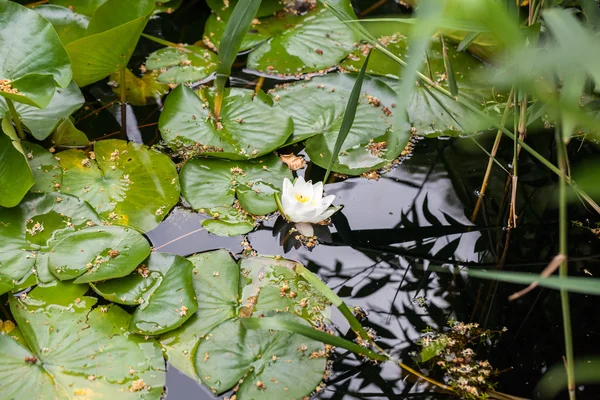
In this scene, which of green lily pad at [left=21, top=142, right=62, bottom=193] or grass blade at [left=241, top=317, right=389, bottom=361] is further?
green lily pad at [left=21, top=142, right=62, bottom=193]

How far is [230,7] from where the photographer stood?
251cm

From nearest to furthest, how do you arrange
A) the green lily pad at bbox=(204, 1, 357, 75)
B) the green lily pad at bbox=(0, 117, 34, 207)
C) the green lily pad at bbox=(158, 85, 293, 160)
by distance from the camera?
the green lily pad at bbox=(0, 117, 34, 207), the green lily pad at bbox=(158, 85, 293, 160), the green lily pad at bbox=(204, 1, 357, 75)

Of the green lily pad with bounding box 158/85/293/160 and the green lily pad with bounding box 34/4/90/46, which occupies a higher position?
the green lily pad with bounding box 34/4/90/46

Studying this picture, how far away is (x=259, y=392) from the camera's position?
4.36 feet

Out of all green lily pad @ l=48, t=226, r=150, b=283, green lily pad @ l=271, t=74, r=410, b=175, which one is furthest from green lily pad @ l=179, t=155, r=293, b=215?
green lily pad @ l=48, t=226, r=150, b=283

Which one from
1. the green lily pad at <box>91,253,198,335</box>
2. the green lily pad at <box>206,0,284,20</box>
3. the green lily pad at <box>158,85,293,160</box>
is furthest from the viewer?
→ the green lily pad at <box>206,0,284,20</box>

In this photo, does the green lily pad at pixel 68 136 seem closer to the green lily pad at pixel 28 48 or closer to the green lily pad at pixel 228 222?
the green lily pad at pixel 28 48

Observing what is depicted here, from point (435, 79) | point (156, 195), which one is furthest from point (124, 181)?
point (435, 79)

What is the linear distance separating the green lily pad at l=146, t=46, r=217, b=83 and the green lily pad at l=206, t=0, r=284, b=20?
255 millimetres

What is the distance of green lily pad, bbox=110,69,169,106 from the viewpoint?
7.14 ft

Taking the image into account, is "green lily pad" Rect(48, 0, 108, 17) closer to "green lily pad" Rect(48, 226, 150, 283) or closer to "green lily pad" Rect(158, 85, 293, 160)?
"green lily pad" Rect(158, 85, 293, 160)

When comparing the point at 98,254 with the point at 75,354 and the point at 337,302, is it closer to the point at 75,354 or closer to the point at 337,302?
the point at 75,354

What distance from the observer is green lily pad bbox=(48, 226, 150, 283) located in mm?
1507

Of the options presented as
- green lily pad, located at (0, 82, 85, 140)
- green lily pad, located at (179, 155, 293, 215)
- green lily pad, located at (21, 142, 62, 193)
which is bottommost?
green lily pad, located at (21, 142, 62, 193)
